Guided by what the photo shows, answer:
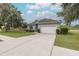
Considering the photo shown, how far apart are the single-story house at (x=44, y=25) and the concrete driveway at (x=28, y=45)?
4.8 inches

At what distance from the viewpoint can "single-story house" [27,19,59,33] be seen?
3.99 meters

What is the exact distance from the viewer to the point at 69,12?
3969mm

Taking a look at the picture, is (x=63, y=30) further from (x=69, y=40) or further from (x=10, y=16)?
(x=10, y=16)

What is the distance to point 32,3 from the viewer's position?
12.8 ft

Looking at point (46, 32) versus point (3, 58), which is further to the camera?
point (46, 32)

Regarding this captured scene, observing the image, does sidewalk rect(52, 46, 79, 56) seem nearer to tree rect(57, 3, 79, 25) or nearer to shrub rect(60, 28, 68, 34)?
shrub rect(60, 28, 68, 34)

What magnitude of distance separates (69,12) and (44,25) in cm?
56

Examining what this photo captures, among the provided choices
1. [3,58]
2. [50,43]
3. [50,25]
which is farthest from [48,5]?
[3,58]

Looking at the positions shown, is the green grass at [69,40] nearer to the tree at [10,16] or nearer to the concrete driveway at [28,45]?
the concrete driveway at [28,45]

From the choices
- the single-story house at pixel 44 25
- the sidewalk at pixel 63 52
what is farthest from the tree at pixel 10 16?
the sidewalk at pixel 63 52

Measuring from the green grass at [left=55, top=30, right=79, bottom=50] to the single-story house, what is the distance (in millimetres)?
237

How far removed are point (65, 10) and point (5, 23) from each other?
1.22 metres

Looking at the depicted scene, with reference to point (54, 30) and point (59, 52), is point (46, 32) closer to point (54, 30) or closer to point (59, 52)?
point (54, 30)

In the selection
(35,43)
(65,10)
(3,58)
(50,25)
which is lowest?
(3,58)
